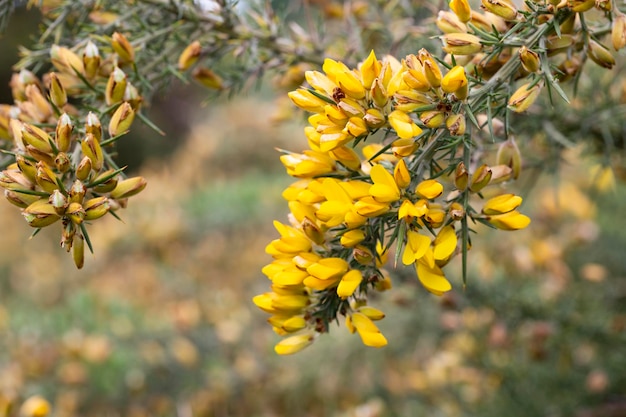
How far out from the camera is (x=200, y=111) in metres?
8.29

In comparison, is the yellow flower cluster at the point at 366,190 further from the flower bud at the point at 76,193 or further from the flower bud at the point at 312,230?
the flower bud at the point at 76,193

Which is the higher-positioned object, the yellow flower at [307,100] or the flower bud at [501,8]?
the flower bud at [501,8]

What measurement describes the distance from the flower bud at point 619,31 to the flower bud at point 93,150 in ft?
1.69

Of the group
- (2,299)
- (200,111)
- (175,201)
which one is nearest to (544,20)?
(175,201)

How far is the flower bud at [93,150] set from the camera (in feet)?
1.77

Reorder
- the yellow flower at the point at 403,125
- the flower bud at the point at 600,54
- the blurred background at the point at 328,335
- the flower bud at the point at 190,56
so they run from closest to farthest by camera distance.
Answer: the yellow flower at the point at 403,125, the flower bud at the point at 600,54, the flower bud at the point at 190,56, the blurred background at the point at 328,335

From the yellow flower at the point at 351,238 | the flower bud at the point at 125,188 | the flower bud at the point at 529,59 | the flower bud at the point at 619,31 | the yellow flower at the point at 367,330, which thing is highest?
the flower bud at the point at 619,31

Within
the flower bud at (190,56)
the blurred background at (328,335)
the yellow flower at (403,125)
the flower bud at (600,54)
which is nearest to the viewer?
the yellow flower at (403,125)

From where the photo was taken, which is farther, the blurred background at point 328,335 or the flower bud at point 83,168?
the blurred background at point 328,335

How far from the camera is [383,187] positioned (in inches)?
19.3

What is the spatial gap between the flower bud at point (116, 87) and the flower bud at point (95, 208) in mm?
167

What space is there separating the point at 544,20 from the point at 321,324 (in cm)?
37

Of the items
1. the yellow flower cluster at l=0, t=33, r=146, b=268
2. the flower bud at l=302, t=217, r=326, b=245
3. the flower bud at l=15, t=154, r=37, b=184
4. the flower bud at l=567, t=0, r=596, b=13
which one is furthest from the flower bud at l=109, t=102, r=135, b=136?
the flower bud at l=567, t=0, r=596, b=13

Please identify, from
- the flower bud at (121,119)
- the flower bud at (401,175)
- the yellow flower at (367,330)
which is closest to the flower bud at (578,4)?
the flower bud at (401,175)
